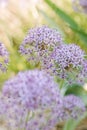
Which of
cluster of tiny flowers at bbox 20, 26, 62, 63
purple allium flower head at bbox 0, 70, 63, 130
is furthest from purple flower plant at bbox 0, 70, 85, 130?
cluster of tiny flowers at bbox 20, 26, 62, 63

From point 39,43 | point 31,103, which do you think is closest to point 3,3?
point 39,43

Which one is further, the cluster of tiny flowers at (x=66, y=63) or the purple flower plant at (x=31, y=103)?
the cluster of tiny flowers at (x=66, y=63)

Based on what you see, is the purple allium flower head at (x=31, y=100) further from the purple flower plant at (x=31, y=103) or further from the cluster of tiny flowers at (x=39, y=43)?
the cluster of tiny flowers at (x=39, y=43)

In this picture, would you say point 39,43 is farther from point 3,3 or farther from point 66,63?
point 3,3

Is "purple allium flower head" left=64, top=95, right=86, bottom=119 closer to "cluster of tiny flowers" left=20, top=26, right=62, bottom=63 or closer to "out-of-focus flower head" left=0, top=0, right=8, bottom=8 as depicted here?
"cluster of tiny flowers" left=20, top=26, right=62, bottom=63

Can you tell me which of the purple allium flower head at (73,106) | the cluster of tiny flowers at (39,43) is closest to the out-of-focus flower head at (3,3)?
the cluster of tiny flowers at (39,43)

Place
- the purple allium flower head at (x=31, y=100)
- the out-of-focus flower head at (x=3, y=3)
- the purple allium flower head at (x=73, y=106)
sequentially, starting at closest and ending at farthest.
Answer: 1. the purple allium flower head at (x=31, y=100)
2. the purple allium flower head at (x=73, y=106)
3. the out-of-focus flower head at (x=3, y=3)
